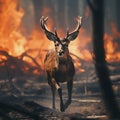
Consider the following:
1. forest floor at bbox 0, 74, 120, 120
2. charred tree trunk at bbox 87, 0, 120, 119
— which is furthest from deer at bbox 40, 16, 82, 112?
charred tree trunk at bbox 87, 0, 120, 119

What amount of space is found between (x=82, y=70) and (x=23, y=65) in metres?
3.09

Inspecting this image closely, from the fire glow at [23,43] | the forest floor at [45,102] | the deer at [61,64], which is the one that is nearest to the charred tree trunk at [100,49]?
the forest floor at [45,102]

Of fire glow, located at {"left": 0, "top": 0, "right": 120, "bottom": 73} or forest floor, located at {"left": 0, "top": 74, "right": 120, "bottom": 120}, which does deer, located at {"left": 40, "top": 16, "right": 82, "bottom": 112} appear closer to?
forest floor, located at {"left": 0, "top": 74, "right": 120, "bottom": 120}

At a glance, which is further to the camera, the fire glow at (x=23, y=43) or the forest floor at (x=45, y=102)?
the fire glow at (x=23, y=43)

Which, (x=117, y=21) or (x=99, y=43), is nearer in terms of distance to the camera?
(x=99, y=43)

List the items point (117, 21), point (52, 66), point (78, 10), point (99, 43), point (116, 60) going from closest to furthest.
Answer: point (99, 43) → point (52, 66) → point (116, 60) → point (117, 21) → point (78, 10)

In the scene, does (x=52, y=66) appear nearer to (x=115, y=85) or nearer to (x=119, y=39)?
(x=115, y=85)

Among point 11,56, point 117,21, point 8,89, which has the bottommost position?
point 8,89

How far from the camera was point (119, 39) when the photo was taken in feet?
98.8

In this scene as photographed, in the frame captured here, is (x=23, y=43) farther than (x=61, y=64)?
Yes

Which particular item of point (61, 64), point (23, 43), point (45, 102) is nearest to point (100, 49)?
point (61, 64)

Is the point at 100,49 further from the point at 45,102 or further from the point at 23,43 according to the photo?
A: the point at 23,43

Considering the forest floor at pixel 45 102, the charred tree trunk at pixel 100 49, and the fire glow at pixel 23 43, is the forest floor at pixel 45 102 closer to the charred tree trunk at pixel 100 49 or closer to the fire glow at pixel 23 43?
the fire glow at pixel 23 43

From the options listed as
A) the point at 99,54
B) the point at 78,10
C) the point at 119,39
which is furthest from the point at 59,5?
the point at 99,54
